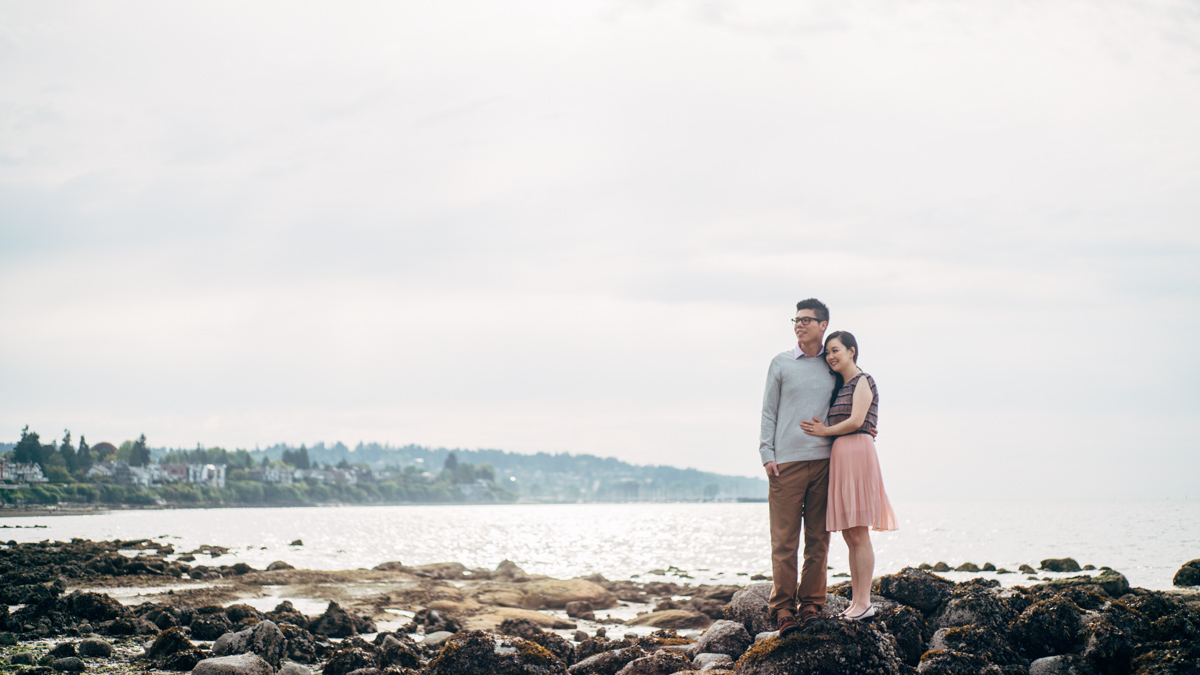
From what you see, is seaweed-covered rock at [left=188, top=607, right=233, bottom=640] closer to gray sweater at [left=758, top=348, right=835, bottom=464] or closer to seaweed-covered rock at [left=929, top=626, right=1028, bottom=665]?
gray sweater at [left=758, top=348, right=835, bottom=464]

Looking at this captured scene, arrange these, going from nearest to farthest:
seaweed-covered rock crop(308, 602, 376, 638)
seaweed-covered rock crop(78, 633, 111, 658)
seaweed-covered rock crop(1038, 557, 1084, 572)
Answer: seaweed-covered rock crop(78, 633, 111, 658)
seaweed-covered rock crop(308, 602, 376, 638)
seaweed-covered rock crop(1038, 557, 1084, 572)

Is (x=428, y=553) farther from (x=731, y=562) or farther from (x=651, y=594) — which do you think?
(x=651, y=594)

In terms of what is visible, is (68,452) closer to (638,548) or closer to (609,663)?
(638,548)

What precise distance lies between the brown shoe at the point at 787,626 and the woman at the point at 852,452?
920 mm

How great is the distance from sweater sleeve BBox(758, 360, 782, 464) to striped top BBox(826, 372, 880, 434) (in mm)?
552

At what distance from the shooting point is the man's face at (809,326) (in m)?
8.07

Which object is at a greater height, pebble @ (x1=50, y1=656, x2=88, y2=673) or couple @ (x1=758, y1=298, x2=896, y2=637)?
couple @ (x1=758, y1=298, x2=896, y2=637)

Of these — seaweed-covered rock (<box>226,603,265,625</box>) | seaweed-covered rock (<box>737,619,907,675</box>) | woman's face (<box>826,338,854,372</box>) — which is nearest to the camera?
seaweed-covered rock (<box>737,619,907,675</box>)

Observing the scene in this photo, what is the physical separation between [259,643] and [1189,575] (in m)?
25.0

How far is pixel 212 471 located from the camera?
172625mm

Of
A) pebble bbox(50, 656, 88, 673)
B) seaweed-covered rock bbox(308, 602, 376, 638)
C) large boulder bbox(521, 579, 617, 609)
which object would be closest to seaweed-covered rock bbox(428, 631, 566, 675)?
pebble bbox(50, 656, 88, 673)

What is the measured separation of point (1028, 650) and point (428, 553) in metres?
57.9

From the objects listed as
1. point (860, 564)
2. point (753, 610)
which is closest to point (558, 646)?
point (753, 610)

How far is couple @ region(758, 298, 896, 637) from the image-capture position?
785 cm
